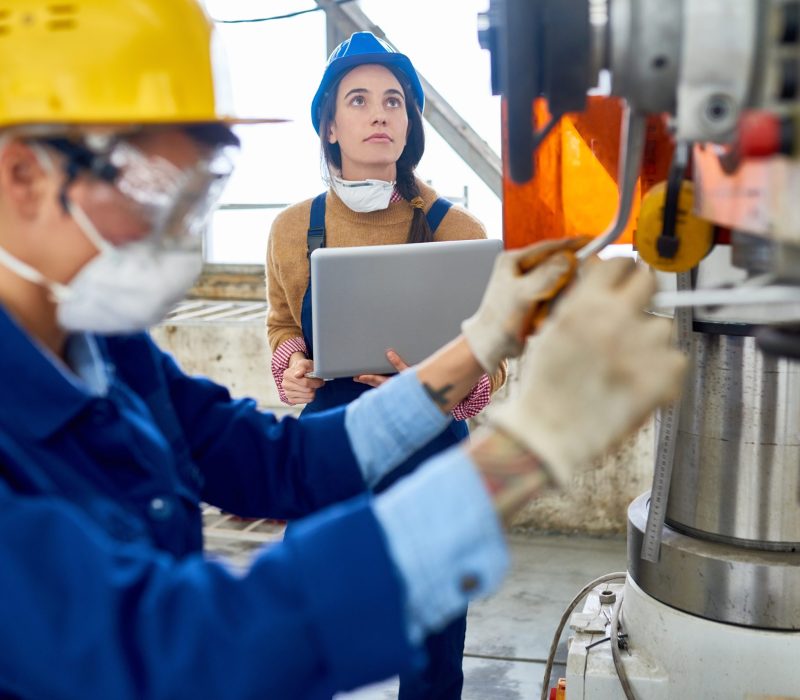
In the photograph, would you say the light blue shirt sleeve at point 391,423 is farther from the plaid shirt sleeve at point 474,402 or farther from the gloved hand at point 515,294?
the plaid shirt sleeve at point 474,402

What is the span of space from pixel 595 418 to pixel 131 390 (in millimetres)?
582

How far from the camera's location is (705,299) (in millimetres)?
703

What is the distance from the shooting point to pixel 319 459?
1150 millimetres

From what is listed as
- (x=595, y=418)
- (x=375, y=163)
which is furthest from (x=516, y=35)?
(x=375, y=163)

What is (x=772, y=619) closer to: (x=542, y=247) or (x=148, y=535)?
(x=542, y=247)

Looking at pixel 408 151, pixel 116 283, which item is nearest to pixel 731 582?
pixel 116 283

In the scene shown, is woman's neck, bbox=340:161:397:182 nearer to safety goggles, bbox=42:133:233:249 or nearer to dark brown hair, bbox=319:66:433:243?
dark brown hair, bbox=319:66:433:243

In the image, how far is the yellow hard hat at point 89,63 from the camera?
31.4 inches

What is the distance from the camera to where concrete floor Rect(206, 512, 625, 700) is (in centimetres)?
242

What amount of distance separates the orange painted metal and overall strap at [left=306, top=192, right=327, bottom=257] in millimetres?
894

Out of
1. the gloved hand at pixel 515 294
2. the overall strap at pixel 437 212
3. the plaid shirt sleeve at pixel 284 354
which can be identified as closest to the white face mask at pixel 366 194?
the overall strap at pixel 437 212

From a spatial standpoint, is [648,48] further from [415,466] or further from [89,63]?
[415,466]

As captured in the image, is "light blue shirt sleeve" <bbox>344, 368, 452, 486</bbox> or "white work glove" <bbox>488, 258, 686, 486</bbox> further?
"light blue shirt sleeve" <bbox>344, 368, 452, 486</bbox>

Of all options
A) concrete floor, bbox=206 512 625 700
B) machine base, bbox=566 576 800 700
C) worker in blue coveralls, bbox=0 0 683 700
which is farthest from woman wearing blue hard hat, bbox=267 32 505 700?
worker in blue coveralls, bbox=0 0 683 700
